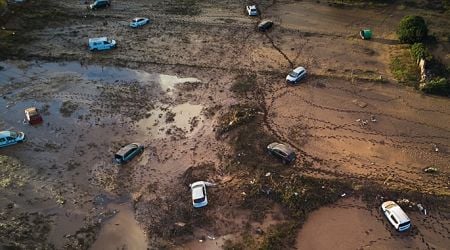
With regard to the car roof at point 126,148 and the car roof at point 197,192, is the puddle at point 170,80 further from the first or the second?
the car roof at point 197,192

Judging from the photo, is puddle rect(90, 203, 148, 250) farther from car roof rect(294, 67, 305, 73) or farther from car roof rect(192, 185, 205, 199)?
car roof rect(294, 67, 305, 73)

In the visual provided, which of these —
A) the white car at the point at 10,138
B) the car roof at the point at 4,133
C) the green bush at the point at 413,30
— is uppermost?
the green bush at the point at 413,30

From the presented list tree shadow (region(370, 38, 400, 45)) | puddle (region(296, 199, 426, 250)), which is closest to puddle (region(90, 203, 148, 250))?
puddle (region(296, 199, 426, 250))

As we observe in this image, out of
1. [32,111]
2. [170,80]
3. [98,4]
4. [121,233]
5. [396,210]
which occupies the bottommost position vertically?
[121,233]

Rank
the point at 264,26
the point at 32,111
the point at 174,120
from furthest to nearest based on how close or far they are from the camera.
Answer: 1. the point at 264,26
2. the point at 174,120
3. the point at 32,111

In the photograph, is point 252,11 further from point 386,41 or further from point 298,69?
point 386,41

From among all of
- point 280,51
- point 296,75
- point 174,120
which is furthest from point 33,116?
point 280,51

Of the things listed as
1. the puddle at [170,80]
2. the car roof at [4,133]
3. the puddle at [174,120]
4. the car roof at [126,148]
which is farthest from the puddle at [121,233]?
the puddle at [170,80]
